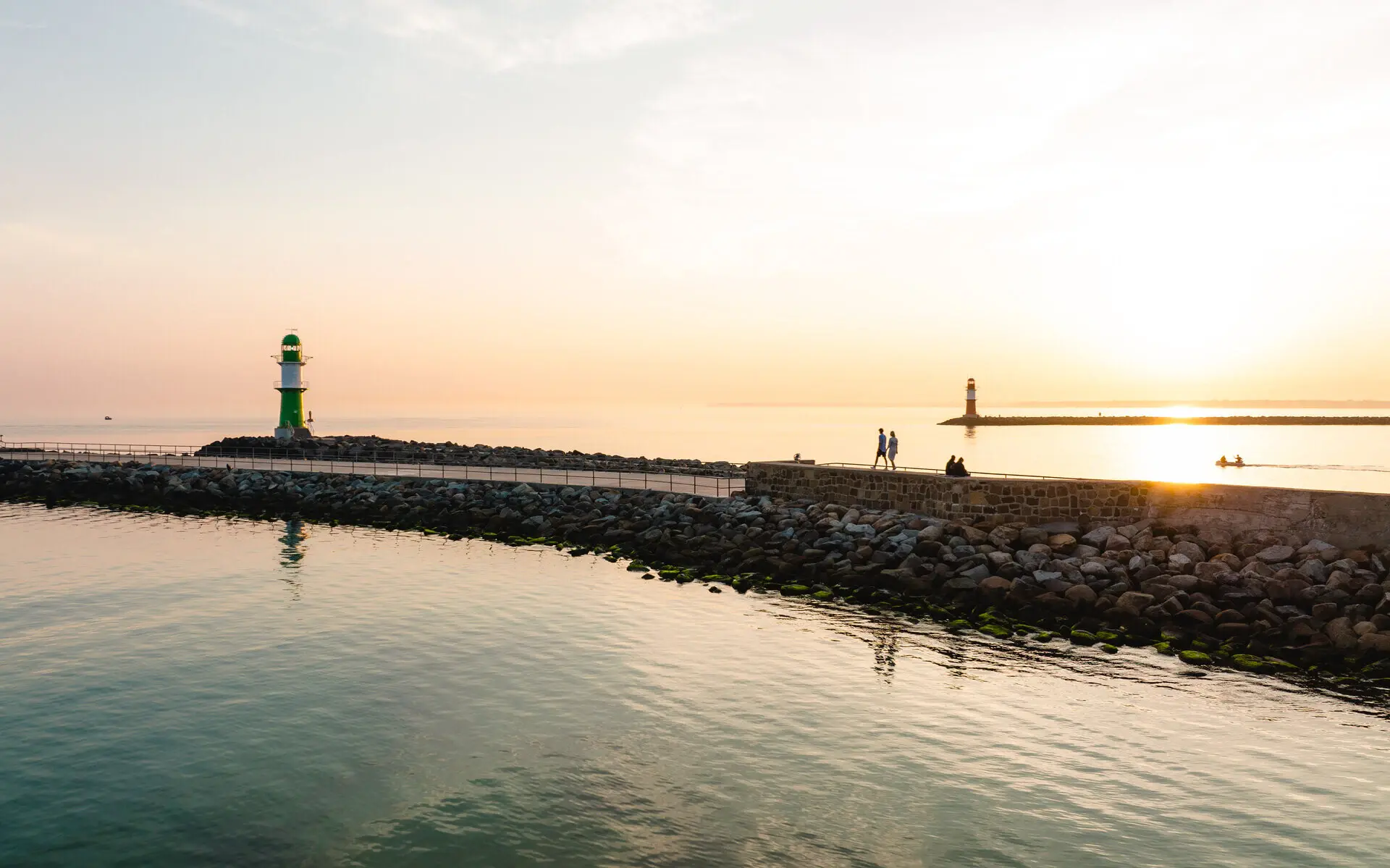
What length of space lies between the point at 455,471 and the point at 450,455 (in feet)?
23.8

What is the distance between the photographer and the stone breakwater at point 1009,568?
18.9 metres

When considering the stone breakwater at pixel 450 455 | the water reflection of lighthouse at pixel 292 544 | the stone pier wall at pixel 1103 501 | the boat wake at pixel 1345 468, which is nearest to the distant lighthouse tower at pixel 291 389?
the stone breakwater at pixel 450 455

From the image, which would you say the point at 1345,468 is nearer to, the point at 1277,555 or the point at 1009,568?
the point at 1277,555

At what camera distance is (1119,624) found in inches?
797

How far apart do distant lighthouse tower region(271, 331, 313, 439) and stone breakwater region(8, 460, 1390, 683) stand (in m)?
28.3

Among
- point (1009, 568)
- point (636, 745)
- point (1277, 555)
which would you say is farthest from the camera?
point (1009, 568)

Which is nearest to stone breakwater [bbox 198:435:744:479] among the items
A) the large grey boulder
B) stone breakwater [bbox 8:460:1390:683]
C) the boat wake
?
stone breakwater [bbox 8:460:1390:683]

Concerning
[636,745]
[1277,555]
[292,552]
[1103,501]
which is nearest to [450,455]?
[292,552]

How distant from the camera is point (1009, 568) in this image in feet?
75.2

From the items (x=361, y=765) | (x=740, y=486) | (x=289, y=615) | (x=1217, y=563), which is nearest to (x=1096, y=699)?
(x=1217, y=563)

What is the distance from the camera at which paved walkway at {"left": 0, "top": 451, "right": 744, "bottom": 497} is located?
124ft

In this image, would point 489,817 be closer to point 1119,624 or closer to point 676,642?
point 676,642

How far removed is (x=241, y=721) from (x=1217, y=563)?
2028 centimetres

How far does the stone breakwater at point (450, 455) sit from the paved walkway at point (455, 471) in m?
1.21
